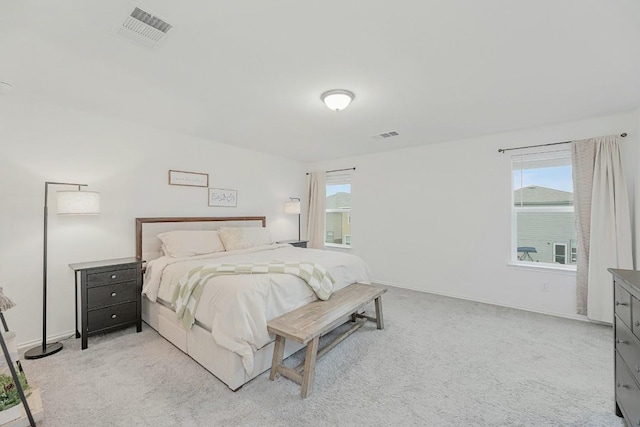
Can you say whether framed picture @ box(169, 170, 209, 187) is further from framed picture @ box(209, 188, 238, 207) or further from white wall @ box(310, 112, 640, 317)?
white wall @ box(310, 112, 640, 317)

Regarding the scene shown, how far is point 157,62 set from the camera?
2070 millimetres

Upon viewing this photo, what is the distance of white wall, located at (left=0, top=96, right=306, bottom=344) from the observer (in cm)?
259

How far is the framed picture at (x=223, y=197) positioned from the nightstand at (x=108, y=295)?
1504mm

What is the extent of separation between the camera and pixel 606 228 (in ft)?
10.1

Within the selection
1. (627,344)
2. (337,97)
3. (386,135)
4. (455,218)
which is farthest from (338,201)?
(627,344)

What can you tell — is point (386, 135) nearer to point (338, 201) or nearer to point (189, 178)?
point (338, 201)

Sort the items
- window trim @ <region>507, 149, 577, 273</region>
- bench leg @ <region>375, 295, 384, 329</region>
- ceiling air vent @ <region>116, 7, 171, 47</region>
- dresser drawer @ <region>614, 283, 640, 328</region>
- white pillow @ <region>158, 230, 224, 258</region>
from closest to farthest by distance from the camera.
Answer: dresser drawer @ <region>614, 283, 640, 328</region>
ceiling air vent @ <region>116, 7, 171, 47</region>
bench leg @ <region>375, 295, 384, 329</region>
white pillow @ <region>158, 230, 224, 258</region>
window trim @ <region>507, 149, 577, 273</region>

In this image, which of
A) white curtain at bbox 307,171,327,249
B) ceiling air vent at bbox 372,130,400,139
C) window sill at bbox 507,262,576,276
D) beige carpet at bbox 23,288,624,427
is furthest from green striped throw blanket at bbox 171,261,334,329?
white curtain at bbox 307,171,327,249

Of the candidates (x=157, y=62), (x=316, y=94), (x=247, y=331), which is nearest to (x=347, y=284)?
(x=247, y=331)

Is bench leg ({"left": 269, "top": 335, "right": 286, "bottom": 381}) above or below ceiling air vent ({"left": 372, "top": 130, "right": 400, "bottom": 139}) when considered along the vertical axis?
below

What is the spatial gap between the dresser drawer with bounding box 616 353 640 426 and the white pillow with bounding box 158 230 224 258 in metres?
3.70

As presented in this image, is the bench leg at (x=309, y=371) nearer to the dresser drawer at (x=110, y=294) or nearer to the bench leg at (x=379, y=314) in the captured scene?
the bench leg at (x=379, y=314)

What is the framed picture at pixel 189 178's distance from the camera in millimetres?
3758

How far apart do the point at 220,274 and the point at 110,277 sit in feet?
4.21
